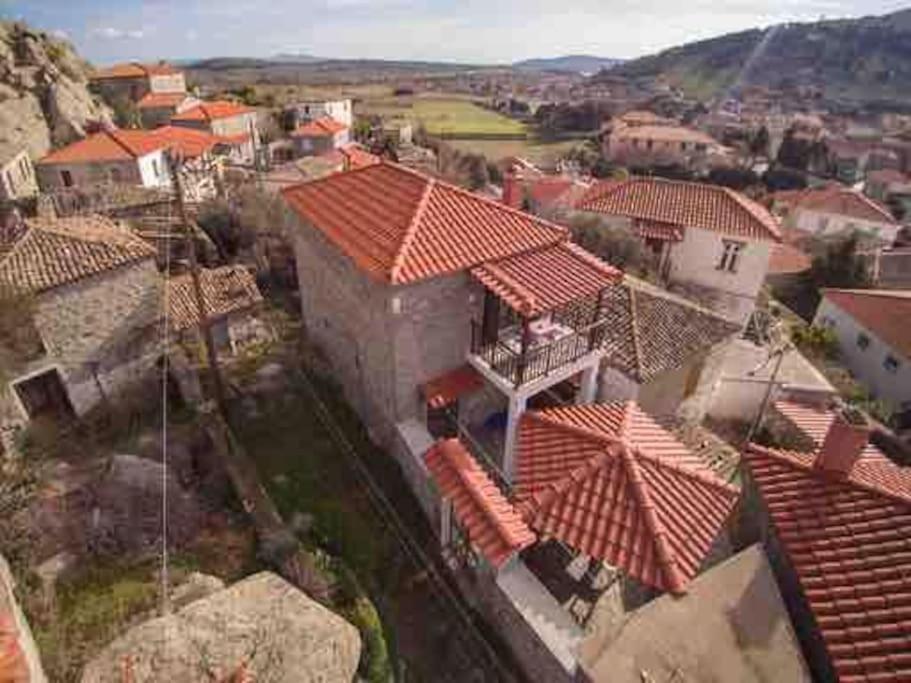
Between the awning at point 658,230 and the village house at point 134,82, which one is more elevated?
the village house at point 134,82

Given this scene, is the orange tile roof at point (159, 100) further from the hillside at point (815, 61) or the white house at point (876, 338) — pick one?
the hillside at point (815, 61)

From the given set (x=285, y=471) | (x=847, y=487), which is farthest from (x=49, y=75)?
(x=847, y=487)

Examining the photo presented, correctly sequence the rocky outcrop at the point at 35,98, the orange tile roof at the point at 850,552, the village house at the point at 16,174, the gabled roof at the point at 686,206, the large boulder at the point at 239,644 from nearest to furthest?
the large boulder at the point at 239,644
the orange tile roof at the point at 850,552
the gabled roof at the point at 686,206
the village house at the point at 16,174
the rocky outcrop at the point at 35,98

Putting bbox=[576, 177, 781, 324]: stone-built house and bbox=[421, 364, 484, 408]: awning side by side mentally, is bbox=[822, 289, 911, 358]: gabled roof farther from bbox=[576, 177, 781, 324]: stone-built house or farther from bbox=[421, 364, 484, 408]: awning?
bbox=[421, 364, 484, 408]: awning

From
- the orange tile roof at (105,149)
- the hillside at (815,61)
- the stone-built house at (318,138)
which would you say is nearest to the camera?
the orange tile roof at (105,149)

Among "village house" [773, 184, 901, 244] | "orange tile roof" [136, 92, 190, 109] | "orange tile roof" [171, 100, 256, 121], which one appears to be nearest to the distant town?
"orange tile roof" [171, 100, 256, 121]

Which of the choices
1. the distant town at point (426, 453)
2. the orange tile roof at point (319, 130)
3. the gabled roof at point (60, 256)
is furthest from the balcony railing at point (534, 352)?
the orange tile roof at point (319, 130)

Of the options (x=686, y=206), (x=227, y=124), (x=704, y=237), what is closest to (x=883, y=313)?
(x=704, y=237)
